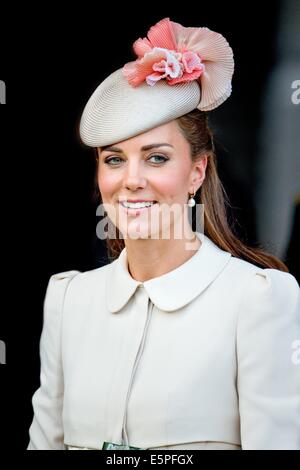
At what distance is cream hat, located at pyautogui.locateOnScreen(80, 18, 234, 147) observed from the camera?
6.91 ft

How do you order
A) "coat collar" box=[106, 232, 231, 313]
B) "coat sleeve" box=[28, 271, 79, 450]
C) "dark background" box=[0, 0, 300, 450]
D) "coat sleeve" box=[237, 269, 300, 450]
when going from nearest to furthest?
"coat sleeve" box=[237, 269, 300, 450] < "coat collar" box=[106, 232, 231, 313] < "coat sleeve" box=[28, 271, 79, 450] < "dark background" box=[0, 0, 300, 450]

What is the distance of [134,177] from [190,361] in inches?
16.9

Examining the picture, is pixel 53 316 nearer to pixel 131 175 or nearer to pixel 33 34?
pixel 131 175

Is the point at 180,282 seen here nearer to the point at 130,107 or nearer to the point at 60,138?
the point at 130,107

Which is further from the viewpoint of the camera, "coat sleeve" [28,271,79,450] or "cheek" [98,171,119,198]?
"coat sleeve" [28,271,79,450]

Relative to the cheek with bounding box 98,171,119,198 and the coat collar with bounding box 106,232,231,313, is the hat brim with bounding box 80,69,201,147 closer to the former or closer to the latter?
the cheek with bounding box 98,171,119,198

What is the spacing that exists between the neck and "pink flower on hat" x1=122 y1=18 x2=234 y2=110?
12.8 inches

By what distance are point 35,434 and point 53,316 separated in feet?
0.98

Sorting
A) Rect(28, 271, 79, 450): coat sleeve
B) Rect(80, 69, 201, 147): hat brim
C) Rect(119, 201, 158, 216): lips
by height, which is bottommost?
Rect(28, 271, 79, 450): coat sleeve

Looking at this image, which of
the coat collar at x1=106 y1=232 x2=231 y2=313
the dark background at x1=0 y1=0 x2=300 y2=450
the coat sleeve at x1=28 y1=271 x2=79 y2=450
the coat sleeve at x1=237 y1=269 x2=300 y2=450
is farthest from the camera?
the dark background at x1=0 y1=0 x2=300 y2=450

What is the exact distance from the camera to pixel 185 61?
2.12 m

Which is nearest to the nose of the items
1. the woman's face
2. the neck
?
the woman's face

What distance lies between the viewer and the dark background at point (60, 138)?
2439mm
